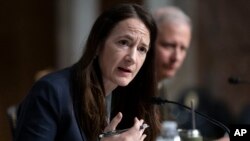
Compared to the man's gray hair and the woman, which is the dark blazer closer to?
the woman

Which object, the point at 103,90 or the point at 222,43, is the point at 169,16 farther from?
the point at 222,43

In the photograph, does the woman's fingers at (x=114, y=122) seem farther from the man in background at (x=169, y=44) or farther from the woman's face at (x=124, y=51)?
the man in background at (x=169, y=44)

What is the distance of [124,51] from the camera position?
2840mm

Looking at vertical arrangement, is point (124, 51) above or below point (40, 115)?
above

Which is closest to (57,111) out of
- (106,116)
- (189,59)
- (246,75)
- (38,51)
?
(106,116)

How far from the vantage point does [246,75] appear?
419 cm

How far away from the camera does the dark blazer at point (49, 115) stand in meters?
2.58

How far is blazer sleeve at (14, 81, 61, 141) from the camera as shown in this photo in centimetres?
257

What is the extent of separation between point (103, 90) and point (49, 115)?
0.35m

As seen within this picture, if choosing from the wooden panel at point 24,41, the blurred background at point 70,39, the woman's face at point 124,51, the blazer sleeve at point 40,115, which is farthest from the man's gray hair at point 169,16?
the wooden panel at point 24,41

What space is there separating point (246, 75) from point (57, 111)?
183cm

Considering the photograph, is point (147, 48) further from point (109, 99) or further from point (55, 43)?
point (55, 43)

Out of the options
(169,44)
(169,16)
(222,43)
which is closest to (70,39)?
(222,43)

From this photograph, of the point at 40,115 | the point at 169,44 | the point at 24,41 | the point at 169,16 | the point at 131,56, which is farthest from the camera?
the point at 24,41
